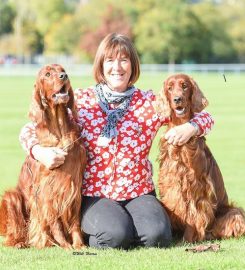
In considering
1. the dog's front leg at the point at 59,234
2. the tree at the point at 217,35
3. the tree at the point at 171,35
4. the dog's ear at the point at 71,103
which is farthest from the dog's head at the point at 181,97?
the tree at the point at 217,35

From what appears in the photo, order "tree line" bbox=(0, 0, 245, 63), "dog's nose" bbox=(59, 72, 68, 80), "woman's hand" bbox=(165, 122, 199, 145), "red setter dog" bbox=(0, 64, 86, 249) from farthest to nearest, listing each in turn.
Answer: "tree line" bbox=(0, 0, 245, 63), "woman's hand" bbox=(165, 122, 199, 145), "red setter dog" bbox=(0, 64, 86, 249), "dog's nose" bbox=(59, 72, 68, 80)

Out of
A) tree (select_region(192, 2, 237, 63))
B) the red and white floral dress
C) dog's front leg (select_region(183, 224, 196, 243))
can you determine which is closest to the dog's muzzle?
the red and white floral dress

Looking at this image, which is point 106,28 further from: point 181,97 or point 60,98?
point 60,98

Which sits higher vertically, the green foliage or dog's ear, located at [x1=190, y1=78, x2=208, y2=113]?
the green foliage

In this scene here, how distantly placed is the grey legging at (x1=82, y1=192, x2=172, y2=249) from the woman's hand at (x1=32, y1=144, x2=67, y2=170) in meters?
0.50

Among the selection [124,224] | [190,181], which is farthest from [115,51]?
[124,224]

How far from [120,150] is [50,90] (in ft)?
2.71

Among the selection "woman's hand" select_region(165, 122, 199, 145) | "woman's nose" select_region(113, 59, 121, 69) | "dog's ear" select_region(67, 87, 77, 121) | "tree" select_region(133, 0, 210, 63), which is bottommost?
"woman's hand" select_region(165, 122, 199, 145)

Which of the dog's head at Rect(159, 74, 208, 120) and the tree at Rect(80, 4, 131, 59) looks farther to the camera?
the tree at Rect(80, 4, 131, 59)

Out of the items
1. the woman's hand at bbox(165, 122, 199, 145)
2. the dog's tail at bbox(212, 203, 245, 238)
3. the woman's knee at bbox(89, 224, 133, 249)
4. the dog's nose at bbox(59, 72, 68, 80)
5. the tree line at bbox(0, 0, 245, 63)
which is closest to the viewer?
the dog's nose at bbox(59, 72, 68, 80)

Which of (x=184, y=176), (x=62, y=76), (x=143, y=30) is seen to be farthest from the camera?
(x=143, y=30)

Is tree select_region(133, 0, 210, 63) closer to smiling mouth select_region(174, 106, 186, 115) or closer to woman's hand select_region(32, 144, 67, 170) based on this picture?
smiling mouth select_region(174, 106, 186, 115)

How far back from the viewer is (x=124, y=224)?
559 centimetres

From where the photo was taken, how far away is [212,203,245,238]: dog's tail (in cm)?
595
